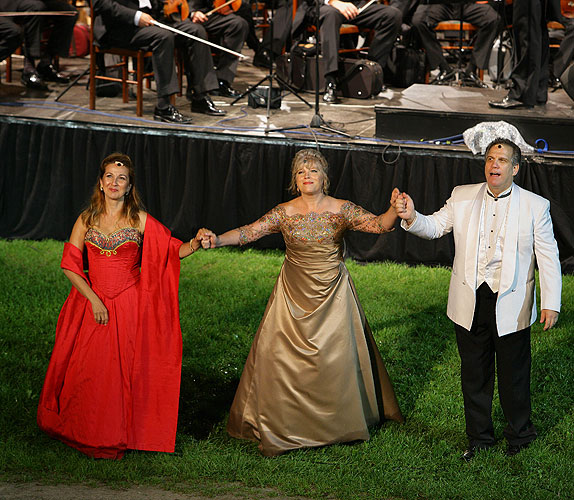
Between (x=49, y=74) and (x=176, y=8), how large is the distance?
1.83 m

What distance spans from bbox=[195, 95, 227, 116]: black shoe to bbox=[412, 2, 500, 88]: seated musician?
10.3 ft

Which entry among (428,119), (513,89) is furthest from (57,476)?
(513,89)

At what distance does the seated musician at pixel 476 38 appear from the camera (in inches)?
400

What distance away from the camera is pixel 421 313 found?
20.9 ft

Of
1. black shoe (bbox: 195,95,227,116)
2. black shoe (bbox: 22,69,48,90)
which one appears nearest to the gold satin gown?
black shoe (bbox: 195,95,227,116)

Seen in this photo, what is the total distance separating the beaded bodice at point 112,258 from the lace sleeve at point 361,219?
109 centimetres

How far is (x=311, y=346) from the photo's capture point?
4.19 m

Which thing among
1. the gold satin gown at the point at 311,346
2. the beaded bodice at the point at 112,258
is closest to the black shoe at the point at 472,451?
the gold satin gown at the point at 311,346

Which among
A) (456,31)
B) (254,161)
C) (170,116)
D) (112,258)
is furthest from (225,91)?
(112,258)

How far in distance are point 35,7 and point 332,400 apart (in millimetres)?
6511

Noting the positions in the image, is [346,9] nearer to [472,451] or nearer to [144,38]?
[144,38]

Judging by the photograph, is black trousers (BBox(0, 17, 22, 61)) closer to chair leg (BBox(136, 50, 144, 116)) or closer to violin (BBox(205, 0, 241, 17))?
chair leg (BBox(136, 50, 144, 116))

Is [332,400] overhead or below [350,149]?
below

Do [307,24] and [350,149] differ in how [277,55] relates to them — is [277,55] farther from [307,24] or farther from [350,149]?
[350,149]
